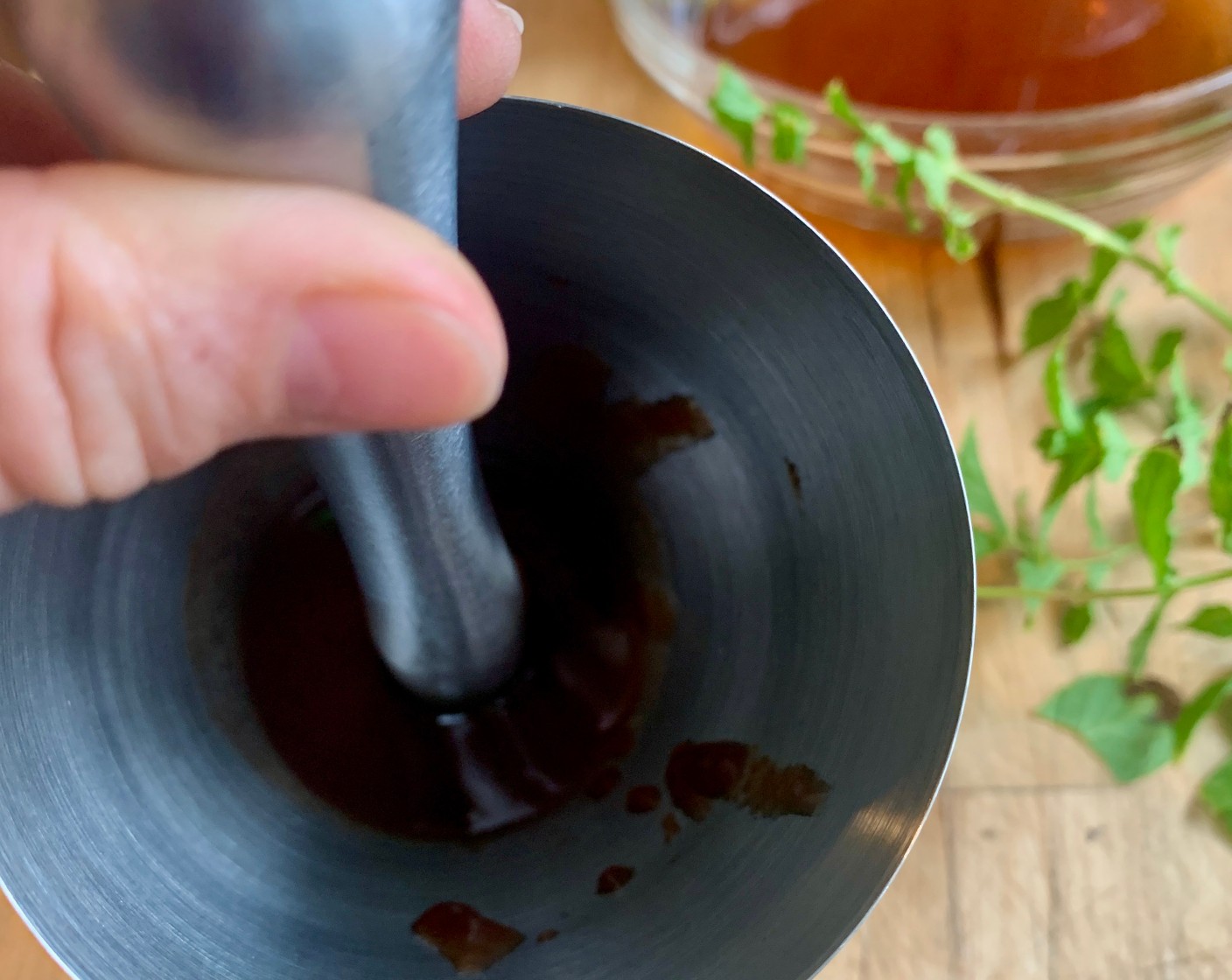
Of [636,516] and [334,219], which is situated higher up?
[334,219]

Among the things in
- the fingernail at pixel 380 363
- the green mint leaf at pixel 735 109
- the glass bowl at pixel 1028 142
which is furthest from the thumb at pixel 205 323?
the glass bowl at pixel 1028 142

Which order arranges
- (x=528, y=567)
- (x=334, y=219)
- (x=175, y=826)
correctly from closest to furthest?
(x=334, y=219) < (x=175, y=826) < (x=528, y=567)

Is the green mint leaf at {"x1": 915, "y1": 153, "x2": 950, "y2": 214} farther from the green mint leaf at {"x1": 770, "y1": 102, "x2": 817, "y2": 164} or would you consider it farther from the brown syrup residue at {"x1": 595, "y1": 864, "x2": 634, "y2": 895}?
the brown syrup residue at {"x1": 595, "y1": 864, "x2": 634, "y2": 895}

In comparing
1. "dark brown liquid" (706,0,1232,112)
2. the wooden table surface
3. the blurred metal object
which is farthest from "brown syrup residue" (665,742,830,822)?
"dark brown liquid" (706,0,1232,112)

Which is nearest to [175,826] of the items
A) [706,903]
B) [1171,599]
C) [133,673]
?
[133,673]

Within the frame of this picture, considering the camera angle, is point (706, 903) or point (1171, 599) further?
point (1171, 599)

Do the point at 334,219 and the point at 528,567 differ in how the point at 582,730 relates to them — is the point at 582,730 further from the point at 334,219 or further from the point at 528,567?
the point at 334,219

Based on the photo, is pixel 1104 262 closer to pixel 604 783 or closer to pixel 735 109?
pixel 735 109

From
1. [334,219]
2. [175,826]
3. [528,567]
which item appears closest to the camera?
[334,219]

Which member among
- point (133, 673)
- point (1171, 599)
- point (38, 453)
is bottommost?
point (1171, 599)
